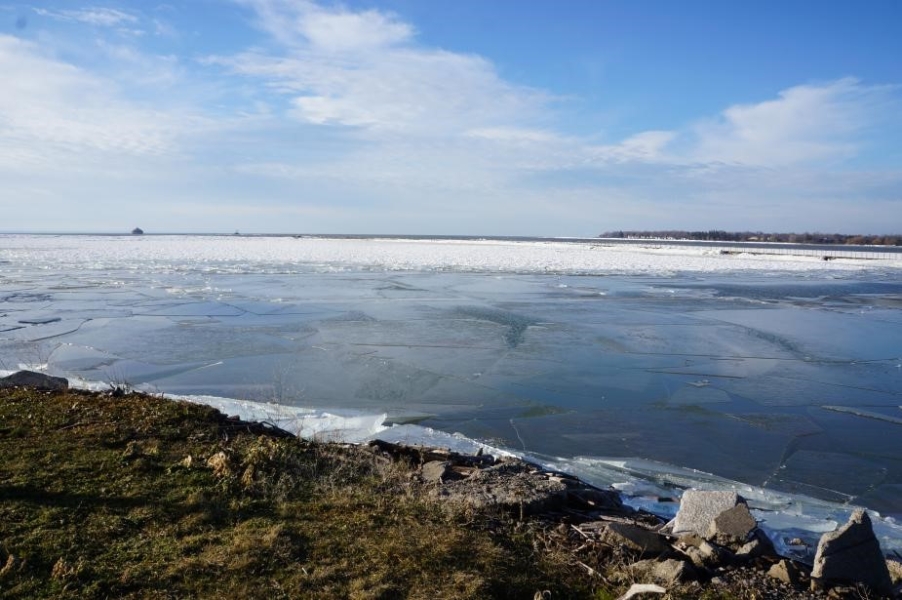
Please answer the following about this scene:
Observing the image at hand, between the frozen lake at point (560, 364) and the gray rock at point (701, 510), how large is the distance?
3.80 ft

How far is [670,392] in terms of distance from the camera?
8.88 meters

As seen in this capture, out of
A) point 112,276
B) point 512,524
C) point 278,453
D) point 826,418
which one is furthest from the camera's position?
point 112,276

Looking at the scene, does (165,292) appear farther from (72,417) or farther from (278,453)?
(278,453)

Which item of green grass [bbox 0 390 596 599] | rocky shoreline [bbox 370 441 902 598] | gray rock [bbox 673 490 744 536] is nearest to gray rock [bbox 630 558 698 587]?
rocky shoreline [bbox 370 441 902 598]

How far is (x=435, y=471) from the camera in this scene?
539cm

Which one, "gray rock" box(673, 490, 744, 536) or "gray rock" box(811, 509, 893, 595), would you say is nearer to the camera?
"gray rock" box(811, 509, 893, 595)

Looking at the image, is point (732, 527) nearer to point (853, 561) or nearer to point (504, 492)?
point (853, 561)

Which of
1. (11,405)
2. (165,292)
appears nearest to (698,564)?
(11,405)

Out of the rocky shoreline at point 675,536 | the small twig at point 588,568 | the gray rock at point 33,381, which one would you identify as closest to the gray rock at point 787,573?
the rocky shoreline at point 675,536

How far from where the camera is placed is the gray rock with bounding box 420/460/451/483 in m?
5.26

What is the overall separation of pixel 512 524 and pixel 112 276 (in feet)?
86.1

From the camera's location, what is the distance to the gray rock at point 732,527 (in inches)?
167

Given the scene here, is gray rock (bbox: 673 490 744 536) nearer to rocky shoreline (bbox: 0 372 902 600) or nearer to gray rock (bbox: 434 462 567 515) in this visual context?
rocky shoreline (bbox: 0 372 902 600)

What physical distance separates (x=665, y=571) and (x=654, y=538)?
0.41m
